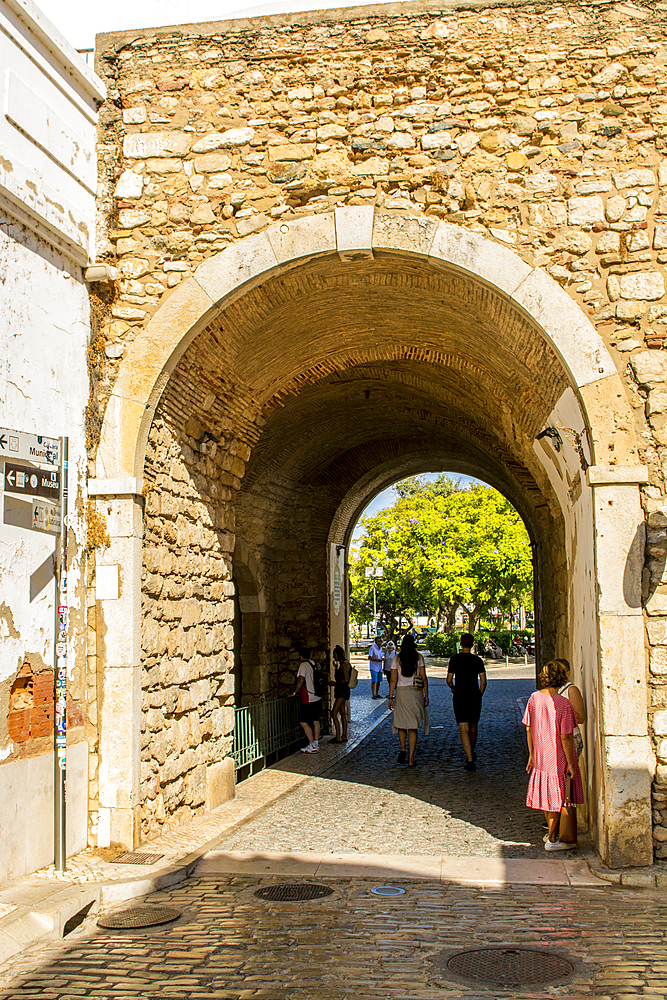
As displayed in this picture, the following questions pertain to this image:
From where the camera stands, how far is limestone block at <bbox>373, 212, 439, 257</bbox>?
627cm

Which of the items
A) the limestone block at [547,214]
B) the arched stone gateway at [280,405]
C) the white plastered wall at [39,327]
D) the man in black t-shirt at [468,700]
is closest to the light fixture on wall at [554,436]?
→ the arched stone gateway at [280,405]

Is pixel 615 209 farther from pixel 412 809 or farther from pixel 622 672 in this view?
pixel 412 809

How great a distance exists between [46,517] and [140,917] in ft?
7.73

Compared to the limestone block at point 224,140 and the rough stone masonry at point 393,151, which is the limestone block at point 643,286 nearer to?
the rough stone masonry at point 393,151

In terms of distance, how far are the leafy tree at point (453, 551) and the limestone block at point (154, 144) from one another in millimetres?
22938

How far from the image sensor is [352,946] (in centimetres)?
440

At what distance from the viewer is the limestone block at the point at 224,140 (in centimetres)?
657

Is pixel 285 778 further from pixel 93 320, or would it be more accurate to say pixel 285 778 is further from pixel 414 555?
pixel 414 555

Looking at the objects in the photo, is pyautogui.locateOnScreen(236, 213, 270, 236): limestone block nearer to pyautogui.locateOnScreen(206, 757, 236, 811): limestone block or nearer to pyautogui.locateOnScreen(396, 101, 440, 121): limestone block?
pyautogui.locateOnScreen(396, 101, 440, 121): limestone block

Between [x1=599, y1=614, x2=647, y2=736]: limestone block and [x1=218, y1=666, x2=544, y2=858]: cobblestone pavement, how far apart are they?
3.81 feet

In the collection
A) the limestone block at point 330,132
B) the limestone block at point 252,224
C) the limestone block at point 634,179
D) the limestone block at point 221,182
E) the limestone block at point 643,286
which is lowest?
the limestone block at point 643,286

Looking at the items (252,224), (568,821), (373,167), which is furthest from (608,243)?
(568,821)

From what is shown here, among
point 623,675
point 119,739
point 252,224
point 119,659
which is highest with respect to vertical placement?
point 252,224

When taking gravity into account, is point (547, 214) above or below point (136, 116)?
below
